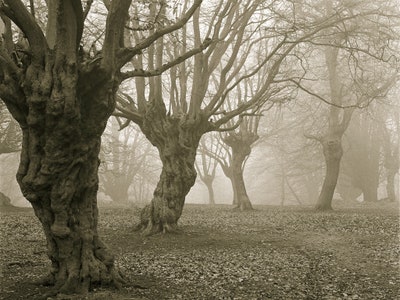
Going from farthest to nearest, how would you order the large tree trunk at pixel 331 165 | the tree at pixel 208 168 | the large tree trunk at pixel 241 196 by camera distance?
the tree at pixel 208 168 → the large tree trunk at pixel 241 196 → the large tree trunk at pixel 331 165

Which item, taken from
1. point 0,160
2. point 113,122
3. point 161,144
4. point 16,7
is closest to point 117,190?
point 113,122

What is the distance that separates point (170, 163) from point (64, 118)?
768 centimetres

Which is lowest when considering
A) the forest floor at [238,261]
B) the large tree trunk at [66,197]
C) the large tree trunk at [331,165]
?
the forest floor at [238,261]

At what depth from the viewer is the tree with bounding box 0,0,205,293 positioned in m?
6.55

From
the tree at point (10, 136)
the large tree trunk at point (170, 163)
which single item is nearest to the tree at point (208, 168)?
the tree at point (10, 136)

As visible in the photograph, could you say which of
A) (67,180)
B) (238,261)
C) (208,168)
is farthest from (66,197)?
(208,168)

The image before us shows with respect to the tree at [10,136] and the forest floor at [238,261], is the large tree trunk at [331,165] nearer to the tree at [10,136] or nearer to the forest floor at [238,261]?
the forest floor at [238,261]

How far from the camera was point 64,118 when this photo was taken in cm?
662

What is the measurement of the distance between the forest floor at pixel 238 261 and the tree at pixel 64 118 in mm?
A: 673

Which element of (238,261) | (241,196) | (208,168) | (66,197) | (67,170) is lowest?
(238,261)

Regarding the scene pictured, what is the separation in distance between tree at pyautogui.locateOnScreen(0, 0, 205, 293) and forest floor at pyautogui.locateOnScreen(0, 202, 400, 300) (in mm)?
673

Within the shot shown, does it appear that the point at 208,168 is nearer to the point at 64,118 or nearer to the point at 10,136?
the point at 10,136

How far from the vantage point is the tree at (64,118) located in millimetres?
6555

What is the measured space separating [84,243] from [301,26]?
1105cm
